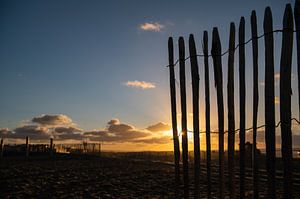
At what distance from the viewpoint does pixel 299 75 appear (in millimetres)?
3264

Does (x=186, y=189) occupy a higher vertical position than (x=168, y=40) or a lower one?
lower

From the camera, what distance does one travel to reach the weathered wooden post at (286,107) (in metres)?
3.30

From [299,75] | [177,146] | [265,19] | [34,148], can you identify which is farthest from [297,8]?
[34,148]

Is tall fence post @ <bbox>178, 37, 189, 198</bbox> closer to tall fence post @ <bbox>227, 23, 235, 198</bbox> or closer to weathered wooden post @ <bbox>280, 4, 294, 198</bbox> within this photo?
tall fence post @ <bbox>227, 23, 235, 198</bbox>

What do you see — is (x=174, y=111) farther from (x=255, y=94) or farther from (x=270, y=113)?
(x=270, y=113)

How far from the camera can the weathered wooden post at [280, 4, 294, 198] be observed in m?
3.30

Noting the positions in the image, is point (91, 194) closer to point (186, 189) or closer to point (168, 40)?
point (186, 189)

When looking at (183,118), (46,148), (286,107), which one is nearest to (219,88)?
(183,118)

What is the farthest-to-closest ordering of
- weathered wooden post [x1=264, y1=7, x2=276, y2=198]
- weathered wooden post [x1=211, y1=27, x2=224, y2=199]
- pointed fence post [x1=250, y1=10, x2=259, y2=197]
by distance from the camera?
weathered wooden post [x1=211, y1=27, x2=224, y2=199] → pointed fence post [x1=250, y1=10, x2=259, y2=197] → weathered wooden post [x1=264, y1=7, x2=276, y2=198]

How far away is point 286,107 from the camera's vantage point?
3311 millimetres

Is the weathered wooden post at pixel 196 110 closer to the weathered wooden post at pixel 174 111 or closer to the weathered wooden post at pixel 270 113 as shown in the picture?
the weathered wooden post at pixel 174 111

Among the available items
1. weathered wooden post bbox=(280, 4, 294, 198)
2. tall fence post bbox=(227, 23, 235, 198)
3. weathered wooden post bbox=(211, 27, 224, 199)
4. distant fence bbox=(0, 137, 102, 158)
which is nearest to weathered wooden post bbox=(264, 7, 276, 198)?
weathered wooden post bbox=(280, 4, 294, 198)

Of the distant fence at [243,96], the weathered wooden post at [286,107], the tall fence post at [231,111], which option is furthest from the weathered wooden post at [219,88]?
the weathered wooden post at [286,107]

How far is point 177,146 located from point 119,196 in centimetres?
425
